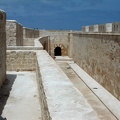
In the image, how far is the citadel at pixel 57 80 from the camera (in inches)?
105

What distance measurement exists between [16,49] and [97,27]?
10.0 meters

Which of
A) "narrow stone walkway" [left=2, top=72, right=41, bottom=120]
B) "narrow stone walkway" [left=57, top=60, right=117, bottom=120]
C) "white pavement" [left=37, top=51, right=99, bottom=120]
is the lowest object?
"narrow stone walkway" [left=57, top=60, right=117, bottom=120]

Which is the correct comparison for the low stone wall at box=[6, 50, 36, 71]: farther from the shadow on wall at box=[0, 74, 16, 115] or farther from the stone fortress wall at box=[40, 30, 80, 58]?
the stone fortress wall at box=[40, 30, 80, 58]

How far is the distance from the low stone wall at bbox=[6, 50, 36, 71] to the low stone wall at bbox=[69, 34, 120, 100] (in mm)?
3990

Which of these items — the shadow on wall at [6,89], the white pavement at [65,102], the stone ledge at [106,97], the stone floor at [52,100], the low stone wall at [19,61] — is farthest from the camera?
the stone ledge at [106,97]

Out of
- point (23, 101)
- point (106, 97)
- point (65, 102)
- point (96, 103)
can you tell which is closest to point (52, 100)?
point (65, 102)

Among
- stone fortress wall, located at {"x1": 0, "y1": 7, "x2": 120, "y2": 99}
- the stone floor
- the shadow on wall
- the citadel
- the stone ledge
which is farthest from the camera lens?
stone fortress wall, located at {"x1": 0, "y1": 7, "x2": 120, "y2": 99}

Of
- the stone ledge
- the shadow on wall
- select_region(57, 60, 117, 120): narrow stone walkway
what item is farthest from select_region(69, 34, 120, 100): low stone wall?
the shadow on wall

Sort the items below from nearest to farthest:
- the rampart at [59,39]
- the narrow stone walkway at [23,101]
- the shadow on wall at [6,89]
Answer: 1. the narrow stone walkway at [23,101]
2. the shadow on wall at [6,89]
3. the rampart at [59,39]

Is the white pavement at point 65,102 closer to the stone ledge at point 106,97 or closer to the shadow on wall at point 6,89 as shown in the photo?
the shadow on wall at point 6,89

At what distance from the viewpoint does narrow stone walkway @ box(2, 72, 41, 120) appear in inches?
165

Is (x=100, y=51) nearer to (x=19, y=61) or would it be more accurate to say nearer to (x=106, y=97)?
(x=106, y=97)

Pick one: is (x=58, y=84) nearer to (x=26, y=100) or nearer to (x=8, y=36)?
(x=26, y=100)

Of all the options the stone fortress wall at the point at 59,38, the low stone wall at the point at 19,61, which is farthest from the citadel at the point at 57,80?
the stone fortress wall at the point at 59,38
